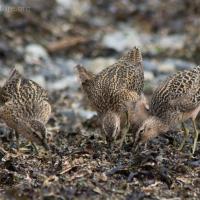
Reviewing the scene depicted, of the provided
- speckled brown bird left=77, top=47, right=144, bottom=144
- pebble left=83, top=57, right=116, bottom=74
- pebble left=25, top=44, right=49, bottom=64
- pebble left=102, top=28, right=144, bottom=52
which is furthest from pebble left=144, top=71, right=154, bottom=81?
speckled brown bird left=77, top=47, right=144, bottom=144

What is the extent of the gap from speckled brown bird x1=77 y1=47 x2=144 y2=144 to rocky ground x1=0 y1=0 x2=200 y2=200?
1.39 feet

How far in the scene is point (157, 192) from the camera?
876cm

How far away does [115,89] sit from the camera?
11.4m

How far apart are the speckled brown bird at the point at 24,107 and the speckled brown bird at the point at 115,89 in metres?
0.79

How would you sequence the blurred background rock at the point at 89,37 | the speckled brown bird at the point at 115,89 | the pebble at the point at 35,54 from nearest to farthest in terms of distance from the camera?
→ the speckled brown bird at the point at 115,89
the blurred background rock at the point at 89,37
the pebble at the point at 35,54

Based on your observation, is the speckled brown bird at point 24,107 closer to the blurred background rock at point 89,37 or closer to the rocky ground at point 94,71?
the rocky ground at point 94,71

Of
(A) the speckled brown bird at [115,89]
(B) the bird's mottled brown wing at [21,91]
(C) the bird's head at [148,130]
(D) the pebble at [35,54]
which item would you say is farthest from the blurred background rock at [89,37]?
(C) the bird's head at [148,130]

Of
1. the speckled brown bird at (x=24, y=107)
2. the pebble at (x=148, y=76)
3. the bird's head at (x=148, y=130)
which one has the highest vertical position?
the pebble at (x=148, y=76)

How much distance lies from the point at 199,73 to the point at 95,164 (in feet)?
8.57

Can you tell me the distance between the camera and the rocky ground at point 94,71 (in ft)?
29.2

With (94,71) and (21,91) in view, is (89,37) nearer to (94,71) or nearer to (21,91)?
(94,71)

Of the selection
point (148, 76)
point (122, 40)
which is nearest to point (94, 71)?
point (148, 76)

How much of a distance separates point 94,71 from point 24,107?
17.6ft

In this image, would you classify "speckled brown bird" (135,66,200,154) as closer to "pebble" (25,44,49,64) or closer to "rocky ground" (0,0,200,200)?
"rocky ground" (0,0,200,200)
